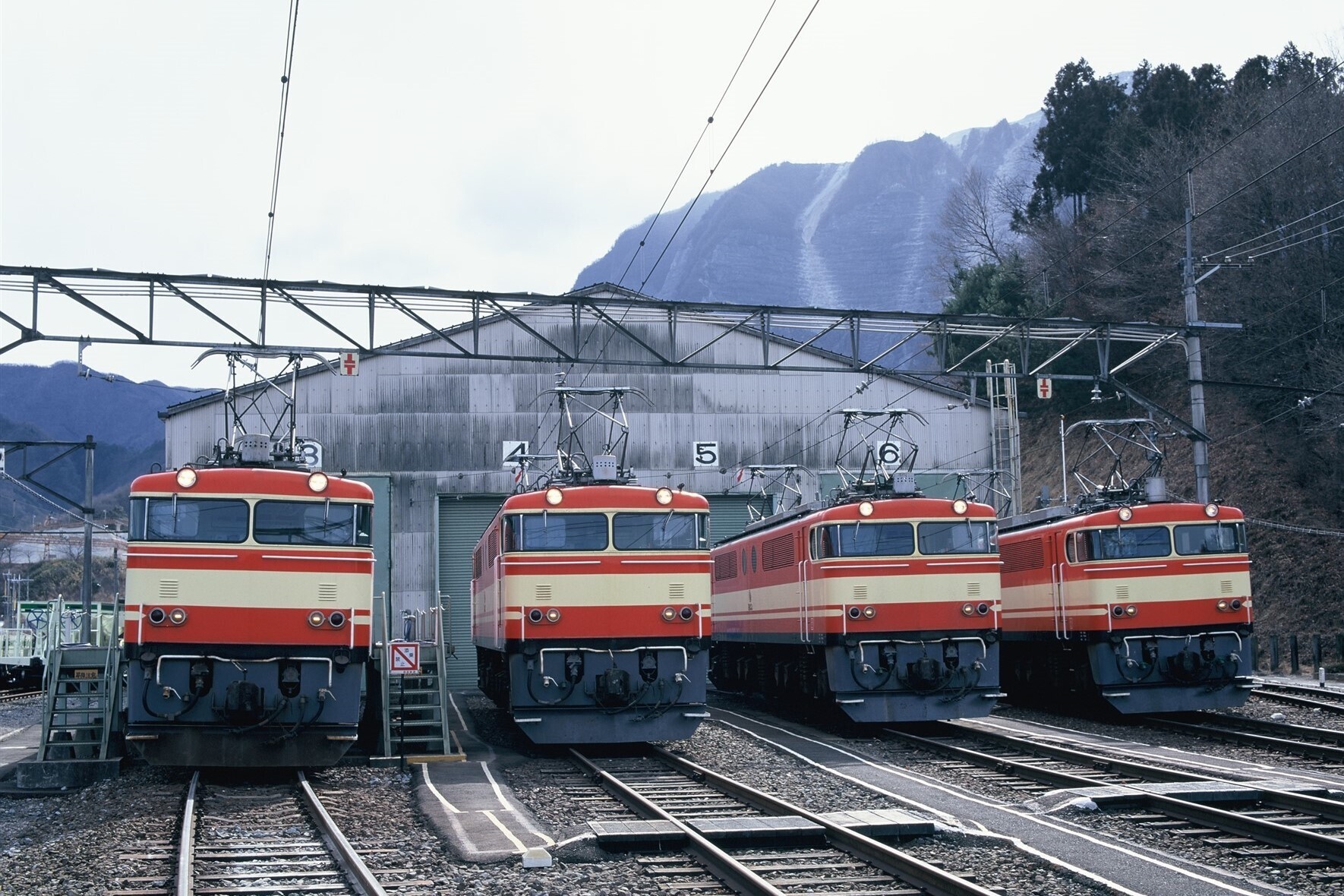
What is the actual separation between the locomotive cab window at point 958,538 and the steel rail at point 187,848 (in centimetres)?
1076

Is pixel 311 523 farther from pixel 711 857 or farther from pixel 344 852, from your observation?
pixel 711 857

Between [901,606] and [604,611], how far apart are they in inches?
187

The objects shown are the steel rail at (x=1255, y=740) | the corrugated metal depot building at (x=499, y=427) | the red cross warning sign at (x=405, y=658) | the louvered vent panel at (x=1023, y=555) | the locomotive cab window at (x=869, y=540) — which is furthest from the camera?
the corrugated metal depot building at (x=499, y=427)

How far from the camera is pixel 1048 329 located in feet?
92.6

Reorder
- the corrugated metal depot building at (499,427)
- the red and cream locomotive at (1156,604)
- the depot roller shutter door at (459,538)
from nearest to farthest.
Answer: the red and cream locomotive at (1156,604)
the corrugated metal depot building at (499,427)
the depot roller shutter door at (459,538)

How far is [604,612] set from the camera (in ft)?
56.2

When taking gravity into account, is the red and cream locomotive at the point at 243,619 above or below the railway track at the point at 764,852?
above

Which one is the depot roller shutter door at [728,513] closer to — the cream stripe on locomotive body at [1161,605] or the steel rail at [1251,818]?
the cream stripe on locomotive body at [1161,605]

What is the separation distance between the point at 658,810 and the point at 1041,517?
12.9 meters

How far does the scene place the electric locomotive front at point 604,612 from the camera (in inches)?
664

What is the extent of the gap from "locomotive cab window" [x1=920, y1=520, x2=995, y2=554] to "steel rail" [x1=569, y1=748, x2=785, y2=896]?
750 cm

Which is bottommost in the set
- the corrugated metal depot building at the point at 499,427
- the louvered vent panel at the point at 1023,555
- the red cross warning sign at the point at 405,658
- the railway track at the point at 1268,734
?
the railway track at the point at 1268,734

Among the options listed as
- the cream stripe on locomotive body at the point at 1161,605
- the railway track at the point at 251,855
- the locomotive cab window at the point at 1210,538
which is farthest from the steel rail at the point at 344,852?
the locomotive cab window at the point at 1210,538

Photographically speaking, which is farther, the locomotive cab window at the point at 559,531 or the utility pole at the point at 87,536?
the utility pole at the point at 87,536
